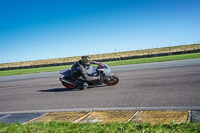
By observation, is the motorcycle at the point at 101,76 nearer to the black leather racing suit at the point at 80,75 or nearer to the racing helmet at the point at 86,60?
the black leather racing suit at the point at 80,75

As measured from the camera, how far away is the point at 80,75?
8.49 metres

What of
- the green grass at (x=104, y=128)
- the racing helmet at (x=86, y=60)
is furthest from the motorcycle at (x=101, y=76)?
the green grass at (x=104, y=128)

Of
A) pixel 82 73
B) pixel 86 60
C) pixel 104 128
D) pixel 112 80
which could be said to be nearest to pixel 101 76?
pixel 112 80

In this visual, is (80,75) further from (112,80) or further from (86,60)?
(112,80)

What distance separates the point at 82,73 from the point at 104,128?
196 inches

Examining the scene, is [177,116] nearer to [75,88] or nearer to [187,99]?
[187,99]

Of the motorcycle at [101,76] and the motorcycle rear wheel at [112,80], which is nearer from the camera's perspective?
the motorcycle at [101,76]

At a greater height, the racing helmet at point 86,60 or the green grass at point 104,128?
the racing helmet at point 86,60

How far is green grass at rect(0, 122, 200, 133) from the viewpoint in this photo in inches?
124

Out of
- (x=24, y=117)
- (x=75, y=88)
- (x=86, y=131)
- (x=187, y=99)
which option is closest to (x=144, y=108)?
(x=187, y=99)

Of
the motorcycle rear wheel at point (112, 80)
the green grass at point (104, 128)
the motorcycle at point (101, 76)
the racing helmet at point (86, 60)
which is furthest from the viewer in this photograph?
the motorcycle rear wheel at point (112, 80)

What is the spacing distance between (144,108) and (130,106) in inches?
17.4

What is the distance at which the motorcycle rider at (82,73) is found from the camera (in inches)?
325

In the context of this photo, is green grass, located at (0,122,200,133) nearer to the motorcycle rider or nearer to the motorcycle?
the motorcycle rider
